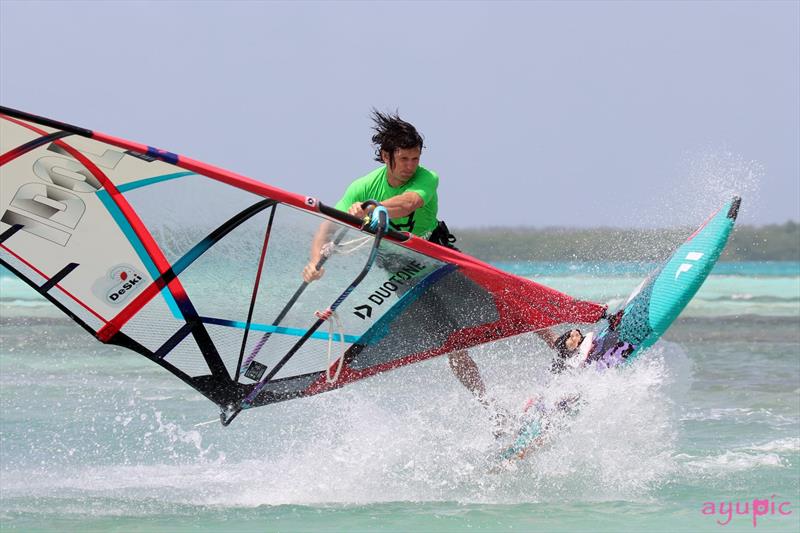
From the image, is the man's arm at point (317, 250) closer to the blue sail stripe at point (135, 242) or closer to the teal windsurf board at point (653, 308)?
the blue sail stripe at point (135, 242)

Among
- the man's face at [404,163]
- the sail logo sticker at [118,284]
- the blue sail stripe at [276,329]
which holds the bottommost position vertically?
the blue sail stripe at [276,329]

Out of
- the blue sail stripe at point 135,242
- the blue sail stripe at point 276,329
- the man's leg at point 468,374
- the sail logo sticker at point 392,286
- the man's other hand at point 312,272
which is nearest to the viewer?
the blue sail stripe at point 135,242

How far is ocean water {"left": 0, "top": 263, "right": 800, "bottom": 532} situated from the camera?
5098mm

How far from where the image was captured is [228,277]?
213 inches

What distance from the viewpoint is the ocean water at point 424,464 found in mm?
5098

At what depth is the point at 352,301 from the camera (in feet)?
18.0

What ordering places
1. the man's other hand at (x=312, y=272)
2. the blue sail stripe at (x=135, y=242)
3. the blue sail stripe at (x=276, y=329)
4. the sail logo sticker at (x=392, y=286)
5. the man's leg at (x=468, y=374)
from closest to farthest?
the blue sail stripe at (x=135, y=242), the man's other hand at (x=312, y=272), the sail logo sticker at (x=392, y=286), the blue sail stripe at (x=276, y=329), the man's leg at (x=468, y=374)

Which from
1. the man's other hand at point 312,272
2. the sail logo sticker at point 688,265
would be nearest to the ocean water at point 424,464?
the sail logo sticker at point 688,265

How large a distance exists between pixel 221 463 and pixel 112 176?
86.5 inches

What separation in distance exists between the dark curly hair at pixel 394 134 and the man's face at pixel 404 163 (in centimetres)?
2

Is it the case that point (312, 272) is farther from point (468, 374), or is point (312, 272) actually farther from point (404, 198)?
point (468, 374)

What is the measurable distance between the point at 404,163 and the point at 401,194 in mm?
165

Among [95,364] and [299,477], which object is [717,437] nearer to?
[299,477]

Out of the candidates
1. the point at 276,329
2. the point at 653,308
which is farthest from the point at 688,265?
the point at 276,329
